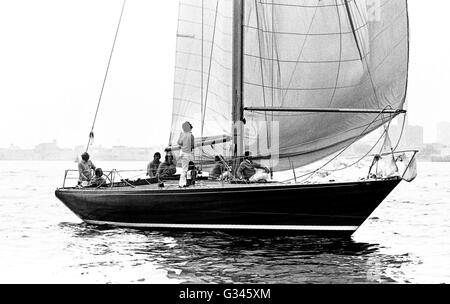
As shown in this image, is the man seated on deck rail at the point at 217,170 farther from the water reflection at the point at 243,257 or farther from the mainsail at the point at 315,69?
the water reflection at the point at 243,257

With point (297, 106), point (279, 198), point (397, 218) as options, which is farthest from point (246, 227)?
point (397, 218)

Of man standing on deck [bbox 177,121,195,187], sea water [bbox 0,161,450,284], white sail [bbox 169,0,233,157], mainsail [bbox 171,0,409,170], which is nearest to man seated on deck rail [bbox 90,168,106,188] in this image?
sea water [bbox 0,161,450,284]

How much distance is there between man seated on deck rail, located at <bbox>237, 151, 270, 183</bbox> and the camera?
14219 millimetres

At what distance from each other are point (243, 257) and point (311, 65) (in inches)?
203

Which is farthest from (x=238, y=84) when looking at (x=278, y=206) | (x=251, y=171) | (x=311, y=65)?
(x=278, y=206)

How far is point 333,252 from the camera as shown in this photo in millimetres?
13195

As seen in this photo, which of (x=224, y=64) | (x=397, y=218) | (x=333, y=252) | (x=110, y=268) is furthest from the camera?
(x=397, y=218)

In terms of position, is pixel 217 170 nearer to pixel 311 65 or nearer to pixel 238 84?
pixel 238 84

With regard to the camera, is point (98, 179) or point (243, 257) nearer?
point (243, 257)

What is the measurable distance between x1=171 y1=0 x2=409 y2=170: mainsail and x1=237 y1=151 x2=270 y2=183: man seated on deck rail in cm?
54

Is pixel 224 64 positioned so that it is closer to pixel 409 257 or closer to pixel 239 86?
pixel 239 86

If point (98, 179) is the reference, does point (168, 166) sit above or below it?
above

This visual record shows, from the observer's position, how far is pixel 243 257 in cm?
1262
